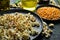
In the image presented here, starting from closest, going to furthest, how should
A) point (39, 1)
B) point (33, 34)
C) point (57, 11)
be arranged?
1. point (33, 34)
2. point (57, 11)
3. point (39, 1)

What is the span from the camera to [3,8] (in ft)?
3.30

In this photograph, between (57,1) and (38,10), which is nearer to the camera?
(38,10)

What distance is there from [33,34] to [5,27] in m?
0.12

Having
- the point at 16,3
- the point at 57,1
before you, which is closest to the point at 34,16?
the point at 16,3

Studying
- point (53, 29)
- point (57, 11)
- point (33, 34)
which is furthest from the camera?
point (57, 11)

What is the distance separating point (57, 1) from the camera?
124cm

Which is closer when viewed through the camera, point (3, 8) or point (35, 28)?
point (35, 28)

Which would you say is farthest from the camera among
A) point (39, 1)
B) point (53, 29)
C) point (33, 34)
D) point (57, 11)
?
point (39, 1)

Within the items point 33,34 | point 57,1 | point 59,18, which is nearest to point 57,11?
point 59,18

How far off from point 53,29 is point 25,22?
152 millimetres

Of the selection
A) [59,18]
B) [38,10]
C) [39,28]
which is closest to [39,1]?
[38,10]

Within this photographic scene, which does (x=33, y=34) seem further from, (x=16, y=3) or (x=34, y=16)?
(x=16, y=3)

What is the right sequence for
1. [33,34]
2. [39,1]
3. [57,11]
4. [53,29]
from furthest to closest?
1. [39,1]
2. [57,11]
3. [53,29]
4. [33,34]

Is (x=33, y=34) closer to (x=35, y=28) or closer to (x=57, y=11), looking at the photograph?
(x=35, y=28)
